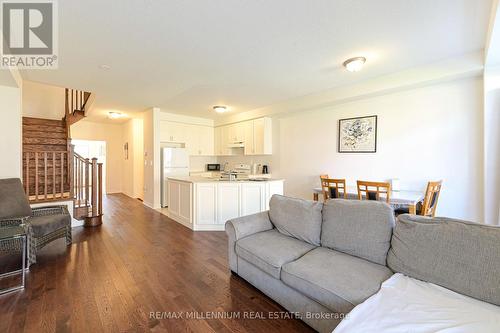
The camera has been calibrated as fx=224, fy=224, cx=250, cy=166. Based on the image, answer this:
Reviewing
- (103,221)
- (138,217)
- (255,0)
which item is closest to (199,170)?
(138,217)

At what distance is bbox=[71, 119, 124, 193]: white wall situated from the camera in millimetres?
7659

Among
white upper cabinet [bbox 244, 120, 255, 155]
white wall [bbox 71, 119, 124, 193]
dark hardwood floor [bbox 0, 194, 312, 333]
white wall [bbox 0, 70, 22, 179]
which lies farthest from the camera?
white wall [bbox 71, 119, 124, 193]

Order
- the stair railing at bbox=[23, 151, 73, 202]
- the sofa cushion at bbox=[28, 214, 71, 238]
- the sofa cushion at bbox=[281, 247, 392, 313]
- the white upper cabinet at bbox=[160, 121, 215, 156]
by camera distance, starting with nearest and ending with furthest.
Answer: the sofa cushion at bbox=[281, 247, 392, 313] → the sofa cushion at bbox=[28, 214, 71, 238] → the stair railing at bbox=[23, 151, 73, 202] → the white upper cabinet at bbox=[160, 121, 215, 156]

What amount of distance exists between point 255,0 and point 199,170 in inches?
232

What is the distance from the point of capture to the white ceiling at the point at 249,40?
6.57 feet

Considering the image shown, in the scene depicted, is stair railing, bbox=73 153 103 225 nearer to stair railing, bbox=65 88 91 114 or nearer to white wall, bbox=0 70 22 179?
white wall, bbox=0 70 22 179

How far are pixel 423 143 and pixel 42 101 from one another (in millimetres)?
9075

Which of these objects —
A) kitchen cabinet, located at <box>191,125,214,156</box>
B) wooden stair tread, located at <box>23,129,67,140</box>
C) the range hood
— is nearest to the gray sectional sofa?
the range hood

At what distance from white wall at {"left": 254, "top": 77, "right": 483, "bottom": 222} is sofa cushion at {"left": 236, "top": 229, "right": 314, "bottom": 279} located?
2713 mm

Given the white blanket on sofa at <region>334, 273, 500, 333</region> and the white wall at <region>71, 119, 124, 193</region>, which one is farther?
the white wall at <region>71, 119, 124, 193</region>

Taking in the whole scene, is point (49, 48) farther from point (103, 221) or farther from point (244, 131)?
point (244, 131)

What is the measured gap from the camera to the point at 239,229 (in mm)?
2418

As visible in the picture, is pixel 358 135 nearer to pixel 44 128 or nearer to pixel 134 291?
pixel 134 291

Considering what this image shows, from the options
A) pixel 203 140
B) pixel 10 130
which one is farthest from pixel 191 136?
pixel 10 130
